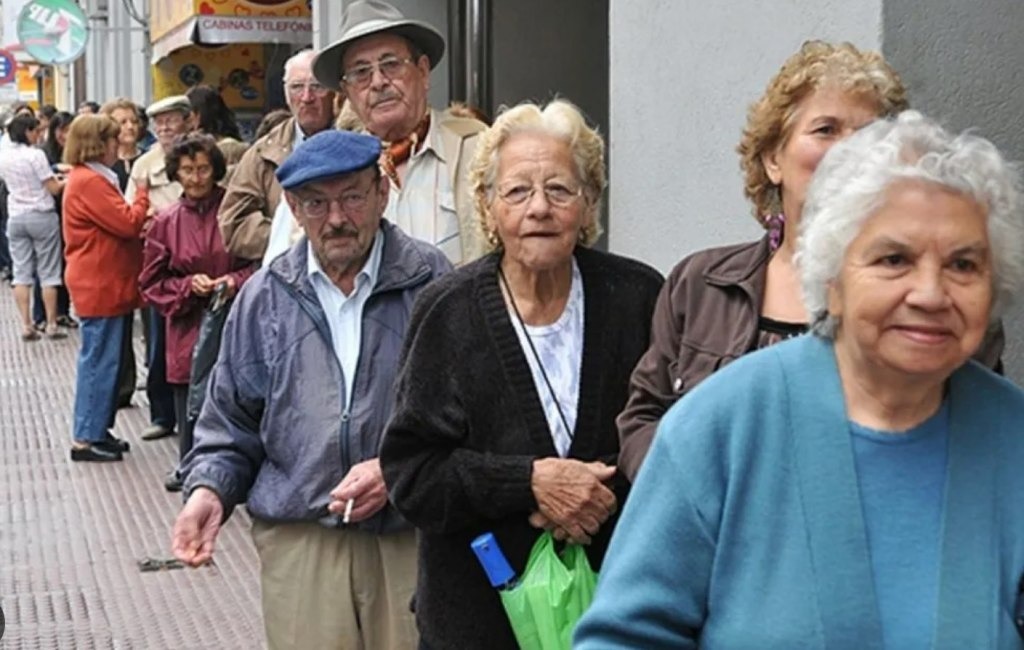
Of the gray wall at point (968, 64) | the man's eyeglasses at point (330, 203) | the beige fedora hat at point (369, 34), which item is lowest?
the man's eyeglasses at point (330, 203)

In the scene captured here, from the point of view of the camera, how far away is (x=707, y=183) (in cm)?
511

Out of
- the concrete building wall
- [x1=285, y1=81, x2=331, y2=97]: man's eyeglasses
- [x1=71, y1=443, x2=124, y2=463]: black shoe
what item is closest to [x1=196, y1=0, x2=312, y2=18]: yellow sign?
[x1=71, y1=443, x2=124, y2=463]: black shoe

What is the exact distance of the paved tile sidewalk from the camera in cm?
706

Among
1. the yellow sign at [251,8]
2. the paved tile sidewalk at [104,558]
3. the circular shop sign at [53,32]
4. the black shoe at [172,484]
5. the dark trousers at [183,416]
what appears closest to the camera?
the paved tile sidewalk at [104,558]

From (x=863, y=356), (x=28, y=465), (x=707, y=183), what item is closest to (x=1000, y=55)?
(x=707, y=183)

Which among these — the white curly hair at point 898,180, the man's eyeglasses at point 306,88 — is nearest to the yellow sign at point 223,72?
the man's eyeglasses at point 306,88

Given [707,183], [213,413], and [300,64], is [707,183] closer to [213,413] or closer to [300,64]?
[213,413]

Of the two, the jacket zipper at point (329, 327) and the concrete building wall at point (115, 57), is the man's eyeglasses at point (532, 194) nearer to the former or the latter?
the jacket zipper at point (329, 327)

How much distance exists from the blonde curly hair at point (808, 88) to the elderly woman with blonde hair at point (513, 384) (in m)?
0.47

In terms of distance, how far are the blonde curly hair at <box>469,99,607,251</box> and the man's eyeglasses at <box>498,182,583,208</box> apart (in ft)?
0.18

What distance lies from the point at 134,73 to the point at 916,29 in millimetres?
20456

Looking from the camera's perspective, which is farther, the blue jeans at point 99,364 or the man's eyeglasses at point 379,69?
the blue jeans at point 99,364

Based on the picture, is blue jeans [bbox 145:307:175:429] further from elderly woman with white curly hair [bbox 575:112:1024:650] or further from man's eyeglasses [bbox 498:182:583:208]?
elderly woman with white curly hair [bbox 575:112:1024:650]

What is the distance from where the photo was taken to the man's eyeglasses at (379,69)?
4898mm
